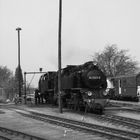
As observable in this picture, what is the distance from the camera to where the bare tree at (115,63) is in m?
69.4

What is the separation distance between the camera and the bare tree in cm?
6939

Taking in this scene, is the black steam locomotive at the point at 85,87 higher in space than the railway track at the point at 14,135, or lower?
higher

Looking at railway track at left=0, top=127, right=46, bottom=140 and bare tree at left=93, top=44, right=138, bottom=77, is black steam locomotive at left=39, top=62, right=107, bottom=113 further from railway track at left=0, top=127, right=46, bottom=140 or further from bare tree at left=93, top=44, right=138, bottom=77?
bare tree at left=93, top=44, right=138, bottom=77

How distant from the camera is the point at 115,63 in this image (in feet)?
232

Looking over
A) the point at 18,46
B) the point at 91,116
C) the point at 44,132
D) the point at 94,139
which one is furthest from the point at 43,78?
the point at 94,139

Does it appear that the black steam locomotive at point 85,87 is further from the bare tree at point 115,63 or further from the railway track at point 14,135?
the bare tree at point 115,63

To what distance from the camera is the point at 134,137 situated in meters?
12.5

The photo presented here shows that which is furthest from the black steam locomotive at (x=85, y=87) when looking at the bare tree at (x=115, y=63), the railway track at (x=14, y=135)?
the bare tree at (x=115, y=63)

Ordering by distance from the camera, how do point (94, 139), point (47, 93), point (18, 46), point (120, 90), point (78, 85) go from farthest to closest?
point (120, 90) → point (18, 46) → point (47, 93) → point (78, 85) → point (94, 139)

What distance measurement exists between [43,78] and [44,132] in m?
18.7

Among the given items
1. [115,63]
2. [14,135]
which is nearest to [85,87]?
[14,135]

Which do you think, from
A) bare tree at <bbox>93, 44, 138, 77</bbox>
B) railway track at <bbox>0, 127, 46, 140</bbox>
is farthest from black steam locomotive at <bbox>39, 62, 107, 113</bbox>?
bare tree at <bbox>93, 44, 138, 77</bbox>

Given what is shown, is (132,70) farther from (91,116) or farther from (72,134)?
(72,134)

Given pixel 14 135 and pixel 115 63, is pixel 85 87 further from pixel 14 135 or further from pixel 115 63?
pixel 115 63
